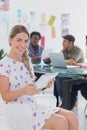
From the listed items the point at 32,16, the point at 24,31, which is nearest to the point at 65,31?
the point at 32,16

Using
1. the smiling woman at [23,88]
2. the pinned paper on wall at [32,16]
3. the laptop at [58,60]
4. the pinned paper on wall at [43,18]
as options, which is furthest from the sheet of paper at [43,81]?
the pinned paper on wall at [43,18]

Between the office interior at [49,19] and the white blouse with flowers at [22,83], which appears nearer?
the white blouse with flowers at [22,83]

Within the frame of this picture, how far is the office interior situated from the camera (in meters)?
4.88

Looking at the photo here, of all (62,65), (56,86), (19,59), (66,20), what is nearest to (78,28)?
(66,20)

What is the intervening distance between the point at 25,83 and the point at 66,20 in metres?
3.84

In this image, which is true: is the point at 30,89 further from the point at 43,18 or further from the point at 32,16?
the point at 43,18

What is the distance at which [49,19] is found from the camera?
5477mm

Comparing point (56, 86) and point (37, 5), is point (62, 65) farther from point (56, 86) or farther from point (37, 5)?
point (37, 5)

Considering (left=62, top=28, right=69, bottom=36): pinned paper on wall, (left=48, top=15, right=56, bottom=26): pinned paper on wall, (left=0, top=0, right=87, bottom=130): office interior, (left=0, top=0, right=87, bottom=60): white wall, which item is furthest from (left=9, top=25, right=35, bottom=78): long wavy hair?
(left=62, top=28, right=69, bottom=36): pinned paper on wall

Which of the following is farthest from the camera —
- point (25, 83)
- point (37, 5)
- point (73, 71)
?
point (37, 5)

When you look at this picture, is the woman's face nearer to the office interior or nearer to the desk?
the desk

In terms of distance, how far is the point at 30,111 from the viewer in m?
1.98

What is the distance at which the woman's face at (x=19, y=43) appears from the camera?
2.10m

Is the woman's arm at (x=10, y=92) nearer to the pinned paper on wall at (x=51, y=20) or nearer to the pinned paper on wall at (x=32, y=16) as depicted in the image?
the pinned paper on wall at (x=32, y=16)
